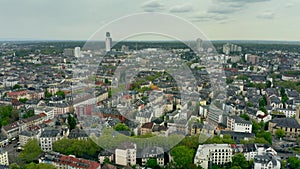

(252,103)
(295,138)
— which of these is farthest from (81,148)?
(252,103)

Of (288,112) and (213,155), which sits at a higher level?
(288,112)

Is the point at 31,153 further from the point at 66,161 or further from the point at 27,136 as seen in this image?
the point at 27,136

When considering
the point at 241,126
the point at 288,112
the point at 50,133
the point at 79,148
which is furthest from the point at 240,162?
the point at 288,112

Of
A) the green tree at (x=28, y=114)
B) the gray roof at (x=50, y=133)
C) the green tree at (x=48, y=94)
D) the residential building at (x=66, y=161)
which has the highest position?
the green tree at (x=48, y=94)

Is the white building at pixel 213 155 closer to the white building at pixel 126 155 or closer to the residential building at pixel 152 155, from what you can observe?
the residential building at pixel 152 155

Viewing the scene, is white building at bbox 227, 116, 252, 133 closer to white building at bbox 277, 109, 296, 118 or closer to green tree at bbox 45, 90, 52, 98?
white building at bbox 277, 109, 296, 118

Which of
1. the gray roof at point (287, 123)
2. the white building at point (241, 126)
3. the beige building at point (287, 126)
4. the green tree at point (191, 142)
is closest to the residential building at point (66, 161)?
the green tree at point (191, 142)
